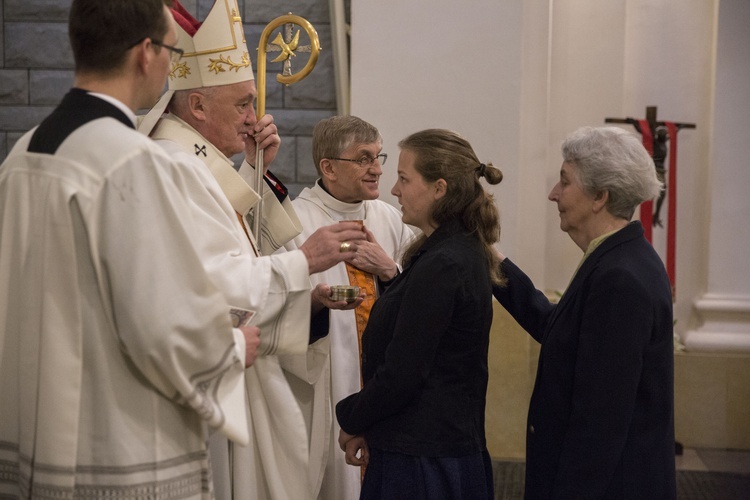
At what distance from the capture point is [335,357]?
139 inches

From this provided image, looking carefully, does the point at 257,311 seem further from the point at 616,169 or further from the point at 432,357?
the point at 616,169

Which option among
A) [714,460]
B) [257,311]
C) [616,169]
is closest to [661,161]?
[714,460]

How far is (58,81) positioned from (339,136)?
9.62 feet

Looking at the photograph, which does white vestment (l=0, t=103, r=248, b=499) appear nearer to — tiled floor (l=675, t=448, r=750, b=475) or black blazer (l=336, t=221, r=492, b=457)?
black blazer (l=336, t=221, r=492, b=457)

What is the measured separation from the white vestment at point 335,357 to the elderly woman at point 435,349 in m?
0.52

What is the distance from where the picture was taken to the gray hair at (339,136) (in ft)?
11.9

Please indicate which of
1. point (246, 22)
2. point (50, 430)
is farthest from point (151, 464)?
point (246, 22)

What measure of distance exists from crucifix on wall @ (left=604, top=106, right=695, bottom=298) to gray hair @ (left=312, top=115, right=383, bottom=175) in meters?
2.13

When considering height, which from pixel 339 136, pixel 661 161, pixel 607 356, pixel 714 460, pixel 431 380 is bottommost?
pixel 714 460

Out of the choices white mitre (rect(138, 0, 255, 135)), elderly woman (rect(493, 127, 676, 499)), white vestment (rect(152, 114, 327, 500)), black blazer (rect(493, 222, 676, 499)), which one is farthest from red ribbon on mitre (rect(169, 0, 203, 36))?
black blazer (rect(493, 222, 676, 499))

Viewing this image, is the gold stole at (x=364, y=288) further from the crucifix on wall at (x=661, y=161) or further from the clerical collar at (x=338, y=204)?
the crucifix on wall at (x=661, y=161)

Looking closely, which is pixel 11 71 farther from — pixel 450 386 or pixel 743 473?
pixel 743 473

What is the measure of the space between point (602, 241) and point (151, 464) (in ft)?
4.13

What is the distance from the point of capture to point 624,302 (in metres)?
2.23
